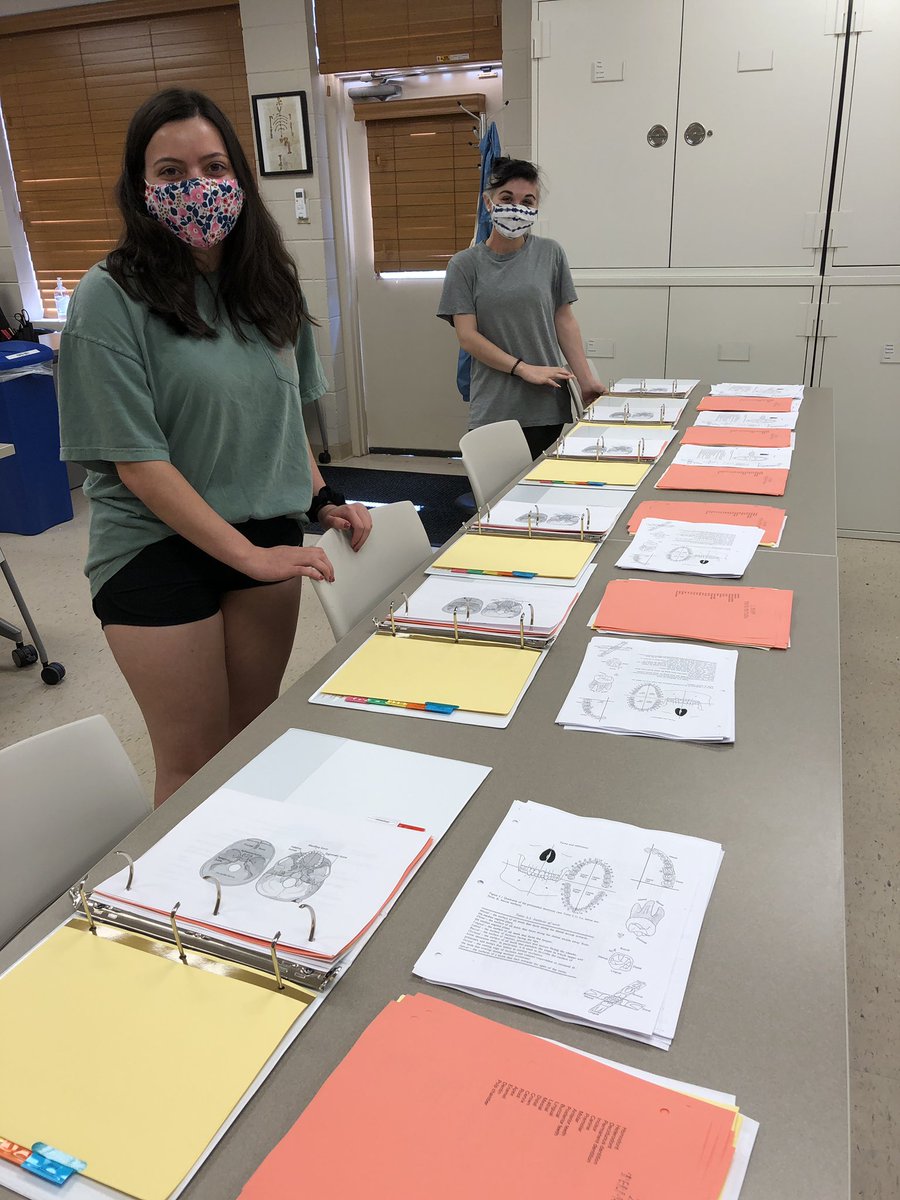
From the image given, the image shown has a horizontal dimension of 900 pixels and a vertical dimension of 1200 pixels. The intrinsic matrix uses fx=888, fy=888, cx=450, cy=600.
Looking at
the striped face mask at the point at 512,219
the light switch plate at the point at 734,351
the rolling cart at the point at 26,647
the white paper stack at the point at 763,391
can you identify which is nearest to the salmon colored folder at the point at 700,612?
the striped face mask at the point at 512,219

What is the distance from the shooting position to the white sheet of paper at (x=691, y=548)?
1.64 metres

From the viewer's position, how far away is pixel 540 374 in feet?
8.95

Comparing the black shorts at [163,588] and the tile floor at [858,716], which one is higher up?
the black shorts at [163,588]

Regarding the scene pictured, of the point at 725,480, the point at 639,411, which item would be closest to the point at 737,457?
the point at 725,480

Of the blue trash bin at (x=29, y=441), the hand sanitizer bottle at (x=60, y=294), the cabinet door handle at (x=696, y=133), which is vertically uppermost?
the cabinet door handle at (x=696, y=133)

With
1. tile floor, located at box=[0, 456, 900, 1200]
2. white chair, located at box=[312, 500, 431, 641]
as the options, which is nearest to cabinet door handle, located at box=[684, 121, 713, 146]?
tile floor, located at box=[0, 456, 900, 1200]

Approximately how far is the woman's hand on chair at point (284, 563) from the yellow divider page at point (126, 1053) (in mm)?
672

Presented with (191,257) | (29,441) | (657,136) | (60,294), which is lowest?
(29,441)

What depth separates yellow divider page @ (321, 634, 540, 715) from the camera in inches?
48.9

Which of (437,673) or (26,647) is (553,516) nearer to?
(437,673)

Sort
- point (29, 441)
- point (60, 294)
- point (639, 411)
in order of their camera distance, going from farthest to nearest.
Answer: point (60, 294) → point (29, 441) → point (639, 411)

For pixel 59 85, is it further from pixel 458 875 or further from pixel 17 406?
pixel 458 875

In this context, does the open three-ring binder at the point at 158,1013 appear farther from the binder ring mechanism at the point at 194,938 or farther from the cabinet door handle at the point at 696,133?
the cabinet door handle at the point at 696,133

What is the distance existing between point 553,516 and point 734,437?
87 cm
